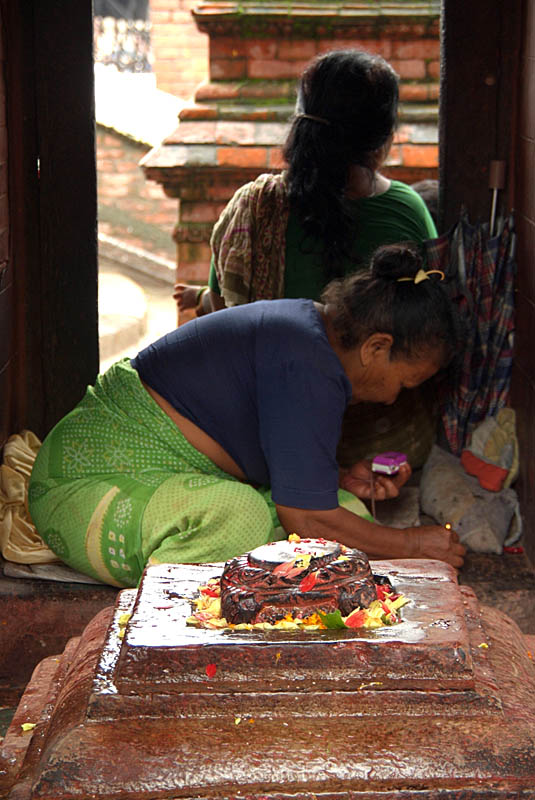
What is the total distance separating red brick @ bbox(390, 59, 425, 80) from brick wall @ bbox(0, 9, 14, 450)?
321 centimetres

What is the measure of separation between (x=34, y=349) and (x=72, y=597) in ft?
3.59

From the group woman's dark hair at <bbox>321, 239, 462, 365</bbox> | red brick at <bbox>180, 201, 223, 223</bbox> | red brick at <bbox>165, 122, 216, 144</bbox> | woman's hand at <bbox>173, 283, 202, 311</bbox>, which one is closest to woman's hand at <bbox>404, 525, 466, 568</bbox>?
woman's dark hair at <bbox>321, 239, 462, 365</bbox>

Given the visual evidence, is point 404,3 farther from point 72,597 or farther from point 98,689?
point 98,689

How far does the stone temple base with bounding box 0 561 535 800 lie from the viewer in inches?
64.4

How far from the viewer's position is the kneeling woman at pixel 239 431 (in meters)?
2.73

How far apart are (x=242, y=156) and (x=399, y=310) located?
295cm

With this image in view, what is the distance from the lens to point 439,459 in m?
3.88

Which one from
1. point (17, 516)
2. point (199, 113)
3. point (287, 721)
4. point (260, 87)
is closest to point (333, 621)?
point (287, 721)

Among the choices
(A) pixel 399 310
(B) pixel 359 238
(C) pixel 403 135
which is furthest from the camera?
(C) pixel 403 135

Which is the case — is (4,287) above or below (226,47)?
below

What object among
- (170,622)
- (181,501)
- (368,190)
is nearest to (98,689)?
(170,622)

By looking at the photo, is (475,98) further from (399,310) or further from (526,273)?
(399,310)

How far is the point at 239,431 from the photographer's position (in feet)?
9.76

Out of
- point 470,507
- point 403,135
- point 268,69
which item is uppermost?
point 268,69
